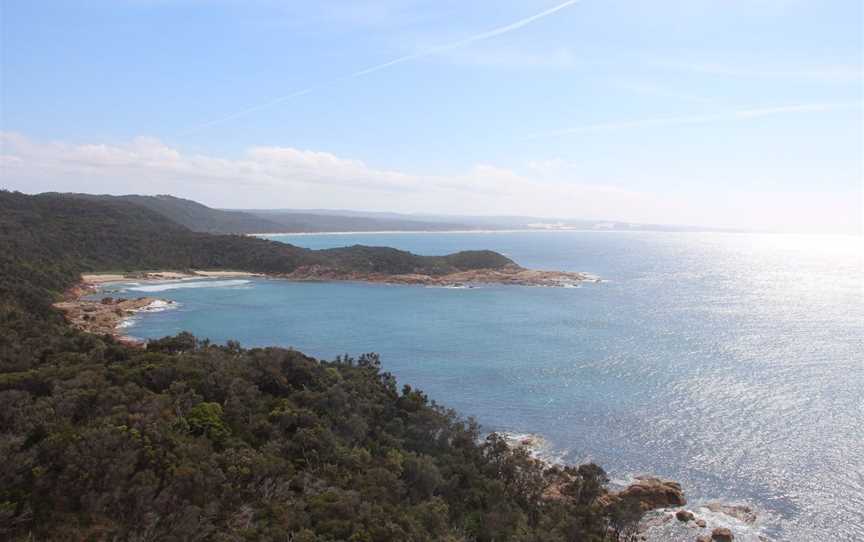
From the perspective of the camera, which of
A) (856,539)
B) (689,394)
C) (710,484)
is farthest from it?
(689,394)

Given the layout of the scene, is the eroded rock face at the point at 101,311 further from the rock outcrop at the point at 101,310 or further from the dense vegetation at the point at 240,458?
the dense vegetation at the point at 240,458

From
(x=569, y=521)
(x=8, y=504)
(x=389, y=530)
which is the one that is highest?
(x=8, y=504)

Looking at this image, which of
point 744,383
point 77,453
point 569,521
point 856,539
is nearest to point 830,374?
point 744,383

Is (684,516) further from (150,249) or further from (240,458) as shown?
(150,249)

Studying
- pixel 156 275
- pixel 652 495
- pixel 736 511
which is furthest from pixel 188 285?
pixel 736 511

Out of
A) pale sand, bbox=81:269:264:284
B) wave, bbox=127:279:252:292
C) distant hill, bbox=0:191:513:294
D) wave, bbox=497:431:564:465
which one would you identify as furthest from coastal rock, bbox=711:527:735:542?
distant hill, bbox=0:191:513:294

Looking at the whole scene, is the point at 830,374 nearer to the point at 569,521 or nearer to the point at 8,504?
the point at 569,521

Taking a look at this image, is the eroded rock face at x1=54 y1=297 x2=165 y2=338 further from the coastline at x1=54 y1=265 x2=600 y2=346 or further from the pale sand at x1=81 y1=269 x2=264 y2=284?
the pale sand at x1=81 y1=269 x2=264 y2=284
